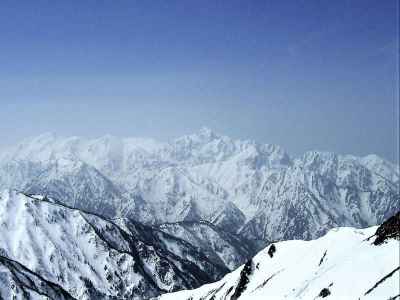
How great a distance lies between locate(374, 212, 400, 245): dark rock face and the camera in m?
82.2

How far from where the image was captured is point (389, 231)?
85812 mm

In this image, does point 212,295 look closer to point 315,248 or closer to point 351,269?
point 315,248

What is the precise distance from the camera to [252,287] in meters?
136

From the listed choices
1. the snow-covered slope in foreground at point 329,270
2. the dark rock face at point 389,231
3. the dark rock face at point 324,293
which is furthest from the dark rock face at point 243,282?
the dark rock face at point 389,231

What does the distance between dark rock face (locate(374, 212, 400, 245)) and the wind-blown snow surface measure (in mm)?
1177

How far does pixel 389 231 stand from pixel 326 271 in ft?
52.6

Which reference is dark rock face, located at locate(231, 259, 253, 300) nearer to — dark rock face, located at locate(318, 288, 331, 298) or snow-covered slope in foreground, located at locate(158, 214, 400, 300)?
snow-covered slope in foreground, located at locate(158, 214, 400, 300)

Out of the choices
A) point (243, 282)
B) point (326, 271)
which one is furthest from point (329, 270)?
point (243, 282)

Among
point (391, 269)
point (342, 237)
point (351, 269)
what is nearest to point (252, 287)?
point (342, 237)

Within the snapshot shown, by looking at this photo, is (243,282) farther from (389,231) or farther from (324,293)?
(389,231)

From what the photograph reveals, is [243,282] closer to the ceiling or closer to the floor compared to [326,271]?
closer to the floor

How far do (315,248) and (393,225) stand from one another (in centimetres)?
4321

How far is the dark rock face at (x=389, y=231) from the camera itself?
82.2 metres

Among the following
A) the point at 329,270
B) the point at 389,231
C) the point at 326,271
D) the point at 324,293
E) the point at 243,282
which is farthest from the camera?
the point at 243,282
